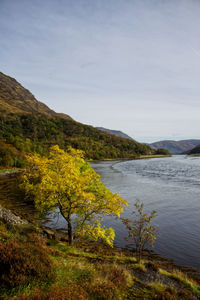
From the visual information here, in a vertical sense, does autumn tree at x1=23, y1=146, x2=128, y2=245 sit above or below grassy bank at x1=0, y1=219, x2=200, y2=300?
above

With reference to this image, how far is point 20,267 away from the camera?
8.06 meters

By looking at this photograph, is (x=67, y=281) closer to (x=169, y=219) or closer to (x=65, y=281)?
(x=65, y=281)

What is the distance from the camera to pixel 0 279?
24.6ft

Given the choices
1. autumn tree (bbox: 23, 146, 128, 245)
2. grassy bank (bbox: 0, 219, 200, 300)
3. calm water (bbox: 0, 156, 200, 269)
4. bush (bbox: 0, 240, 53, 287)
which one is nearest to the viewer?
grassy bank (bbox: 0, 219, 200, 300)

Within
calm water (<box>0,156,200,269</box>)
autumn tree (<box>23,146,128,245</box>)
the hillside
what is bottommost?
calm water (<box>0,156,200,269</box>)

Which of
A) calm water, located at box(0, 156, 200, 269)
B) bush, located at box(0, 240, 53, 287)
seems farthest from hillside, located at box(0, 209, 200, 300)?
calm water, located at box(0, 156, 200, 269)

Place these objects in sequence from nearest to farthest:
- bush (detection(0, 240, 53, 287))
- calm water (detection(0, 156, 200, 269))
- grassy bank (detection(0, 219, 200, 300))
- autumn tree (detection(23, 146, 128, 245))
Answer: grassy bank (detection(0, 219, 200, 300)) < bush (detection(0, 240, 53, 287)) < autumn tree (detection(23, 146, 128, 245)) < calm water (detection(0, 156, 200, 269))

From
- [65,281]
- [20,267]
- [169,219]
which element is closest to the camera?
[20,267]

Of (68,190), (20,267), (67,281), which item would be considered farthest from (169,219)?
(20,267)

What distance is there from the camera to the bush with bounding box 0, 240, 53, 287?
295 inches

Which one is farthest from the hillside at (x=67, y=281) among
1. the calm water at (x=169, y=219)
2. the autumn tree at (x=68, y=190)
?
the calm water at (x=169, y=219)

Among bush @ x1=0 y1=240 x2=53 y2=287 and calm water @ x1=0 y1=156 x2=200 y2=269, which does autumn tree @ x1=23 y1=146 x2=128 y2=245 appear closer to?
bush @ x1=0 y1=240 x2=53 y2=287

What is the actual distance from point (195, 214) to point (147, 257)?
16.1 metres

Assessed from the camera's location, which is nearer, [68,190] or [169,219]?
[68,190]
